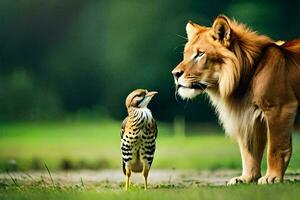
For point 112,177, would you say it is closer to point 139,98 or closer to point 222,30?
point 139,98

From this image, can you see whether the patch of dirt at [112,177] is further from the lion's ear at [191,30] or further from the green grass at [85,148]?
the lion's ear at [191,30]

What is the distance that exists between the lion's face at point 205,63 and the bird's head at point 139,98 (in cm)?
15

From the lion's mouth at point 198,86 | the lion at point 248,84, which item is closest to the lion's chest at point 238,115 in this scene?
the lion at point 248,84

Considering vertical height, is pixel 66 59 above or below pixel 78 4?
below

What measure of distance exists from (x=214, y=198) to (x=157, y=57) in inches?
39.2

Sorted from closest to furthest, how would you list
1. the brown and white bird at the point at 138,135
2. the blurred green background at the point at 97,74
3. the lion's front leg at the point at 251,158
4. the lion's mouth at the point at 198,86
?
the brown and white bird at the point at 138,135, the lion's mouth at the point at 198,86, the lion's front leg at the point at 251,158, the blurred green background at the point at 97,74

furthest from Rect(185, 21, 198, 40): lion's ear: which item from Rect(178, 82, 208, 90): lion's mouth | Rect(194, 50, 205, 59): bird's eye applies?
Rect(178, 82, 208, 90): lion's mouth

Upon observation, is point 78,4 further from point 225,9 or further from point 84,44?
point 225,9

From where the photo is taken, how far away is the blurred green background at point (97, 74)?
3.98 meters

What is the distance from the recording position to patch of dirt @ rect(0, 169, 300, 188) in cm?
387

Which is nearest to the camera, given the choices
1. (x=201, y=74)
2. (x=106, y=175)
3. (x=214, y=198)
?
(x=214, y=198)

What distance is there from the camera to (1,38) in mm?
4055

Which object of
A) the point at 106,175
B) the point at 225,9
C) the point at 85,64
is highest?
the point at 225,9

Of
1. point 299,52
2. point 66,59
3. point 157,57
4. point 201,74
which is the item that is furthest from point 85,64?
point 299,52
